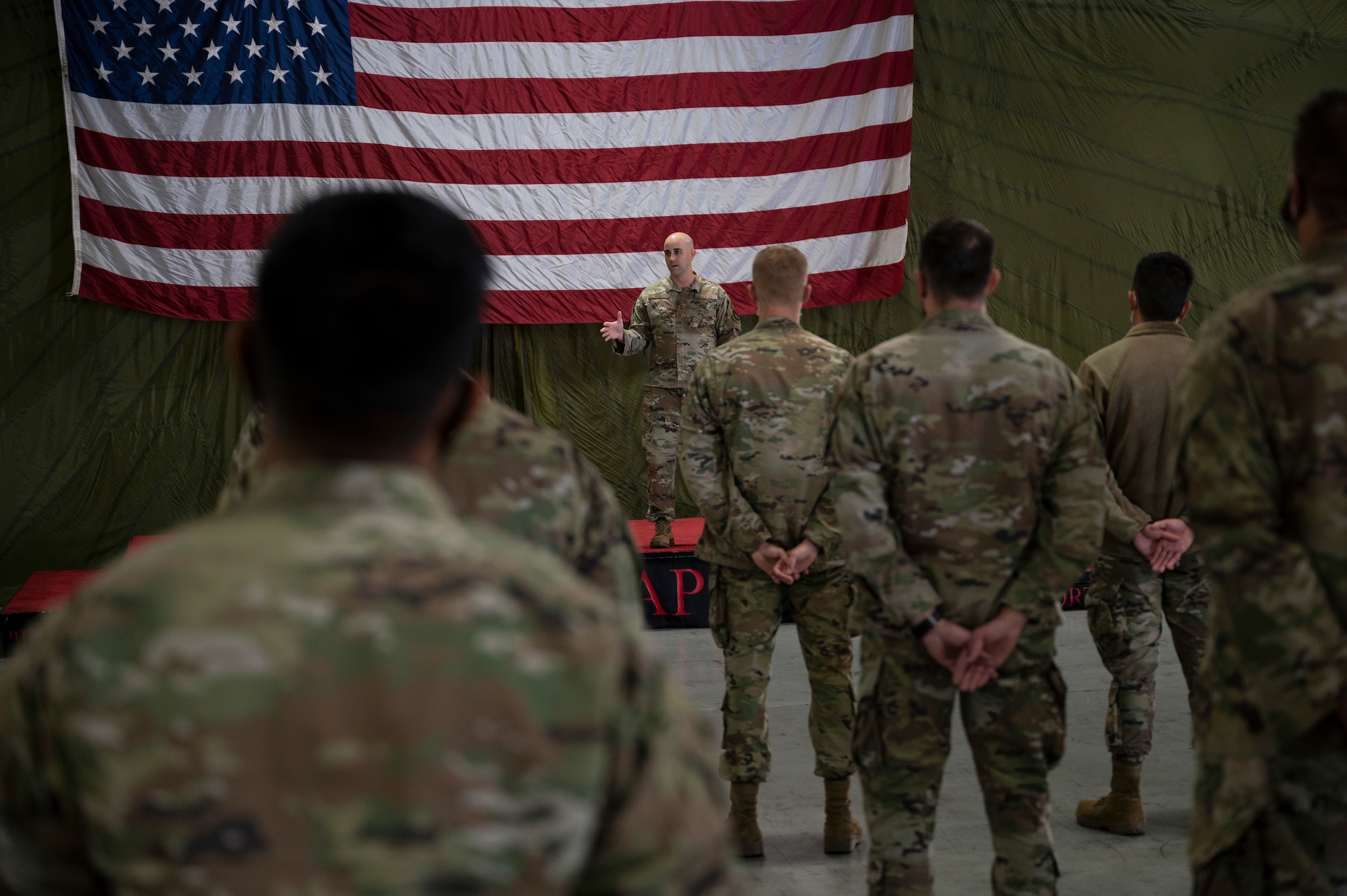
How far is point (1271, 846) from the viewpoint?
1529 mm

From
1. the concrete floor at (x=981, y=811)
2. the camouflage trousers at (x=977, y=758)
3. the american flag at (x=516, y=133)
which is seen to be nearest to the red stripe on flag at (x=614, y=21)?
the american flag at (x=516, y=133)

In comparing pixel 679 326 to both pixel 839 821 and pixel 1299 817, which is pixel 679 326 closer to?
pixel 839 821

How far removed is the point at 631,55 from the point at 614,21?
216 mm

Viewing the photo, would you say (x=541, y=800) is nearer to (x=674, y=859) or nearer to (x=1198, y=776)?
(x=674, y=859)

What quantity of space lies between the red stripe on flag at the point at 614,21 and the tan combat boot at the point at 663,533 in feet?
9.36

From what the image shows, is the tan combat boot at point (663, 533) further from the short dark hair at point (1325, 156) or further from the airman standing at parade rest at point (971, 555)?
the short dark hair at point (1325, 156)

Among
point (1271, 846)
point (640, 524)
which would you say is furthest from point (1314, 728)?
point (640, 524)

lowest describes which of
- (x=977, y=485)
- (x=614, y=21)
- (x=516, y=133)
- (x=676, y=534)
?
(x=676, y=534)

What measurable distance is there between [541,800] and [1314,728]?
130cm

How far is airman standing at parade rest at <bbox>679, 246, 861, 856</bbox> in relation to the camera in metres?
2.97

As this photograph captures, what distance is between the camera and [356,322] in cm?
72

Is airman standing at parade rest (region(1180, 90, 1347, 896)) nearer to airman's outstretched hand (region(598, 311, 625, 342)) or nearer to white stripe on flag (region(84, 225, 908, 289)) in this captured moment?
airman's outstretched hand (region(598, 311, 625, 342))

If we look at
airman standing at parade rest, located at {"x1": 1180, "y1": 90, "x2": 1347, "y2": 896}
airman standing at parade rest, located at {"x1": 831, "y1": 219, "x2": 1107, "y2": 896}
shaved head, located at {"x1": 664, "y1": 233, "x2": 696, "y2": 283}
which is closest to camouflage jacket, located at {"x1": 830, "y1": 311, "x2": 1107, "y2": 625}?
airman standing at parade rest, located at {"x1": 831, "y1": 219, "x2": 1107, "y2": 896}

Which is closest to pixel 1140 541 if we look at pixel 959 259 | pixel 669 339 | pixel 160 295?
pixel 959 259
